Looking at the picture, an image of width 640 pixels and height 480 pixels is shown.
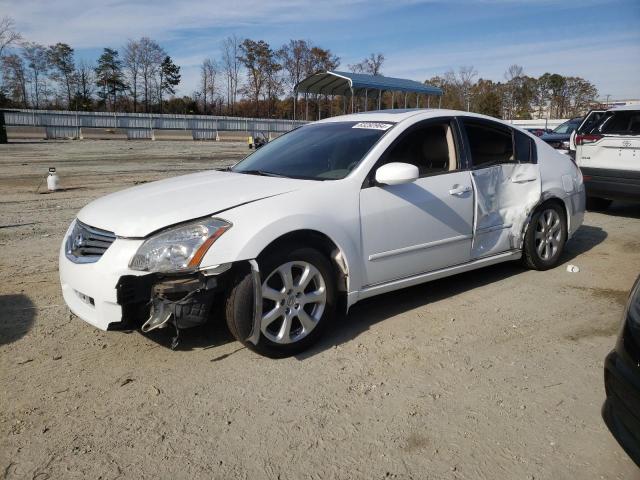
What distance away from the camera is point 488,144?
194 inches

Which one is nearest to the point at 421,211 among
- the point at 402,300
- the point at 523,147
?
the point at 402,300

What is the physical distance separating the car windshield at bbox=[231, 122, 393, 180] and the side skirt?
86 centimetres

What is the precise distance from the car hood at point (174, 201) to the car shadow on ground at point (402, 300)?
3.69ft

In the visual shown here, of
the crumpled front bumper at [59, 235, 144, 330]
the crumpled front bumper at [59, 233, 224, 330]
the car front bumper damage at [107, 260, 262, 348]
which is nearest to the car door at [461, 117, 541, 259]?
the car front bumper damage at [107, 260, 262, 348]

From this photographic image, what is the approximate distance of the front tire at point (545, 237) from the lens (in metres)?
5.27

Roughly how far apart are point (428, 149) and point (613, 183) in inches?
204

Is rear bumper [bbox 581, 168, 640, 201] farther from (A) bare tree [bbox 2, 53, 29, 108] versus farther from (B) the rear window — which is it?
(A) bare tree [bbox 2, 53, 29, 108]

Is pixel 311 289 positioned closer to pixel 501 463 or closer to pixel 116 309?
pixel 116 309

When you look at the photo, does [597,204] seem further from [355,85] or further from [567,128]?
[355,85]

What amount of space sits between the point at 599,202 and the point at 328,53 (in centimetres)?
5778

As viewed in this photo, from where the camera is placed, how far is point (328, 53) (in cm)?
6325

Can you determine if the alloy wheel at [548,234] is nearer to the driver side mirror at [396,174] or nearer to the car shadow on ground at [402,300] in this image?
the car shadow on ground at [402,300]

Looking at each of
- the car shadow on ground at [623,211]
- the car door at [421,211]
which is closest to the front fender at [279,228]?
the car door at [421,211]

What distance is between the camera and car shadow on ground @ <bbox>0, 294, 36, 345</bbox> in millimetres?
3857
